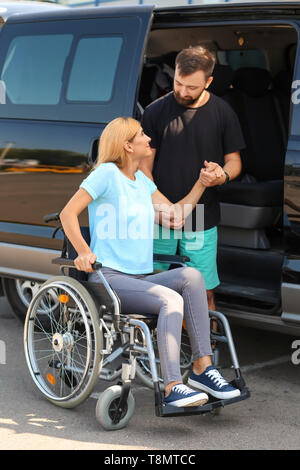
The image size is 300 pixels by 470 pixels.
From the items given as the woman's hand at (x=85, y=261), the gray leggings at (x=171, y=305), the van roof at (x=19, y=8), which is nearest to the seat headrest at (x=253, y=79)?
the van roof at (x=19, y=8)

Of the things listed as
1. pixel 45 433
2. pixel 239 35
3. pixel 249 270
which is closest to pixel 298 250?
pixel 249 270

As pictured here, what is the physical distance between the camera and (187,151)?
15.3 ft

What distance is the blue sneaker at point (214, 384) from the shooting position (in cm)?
405

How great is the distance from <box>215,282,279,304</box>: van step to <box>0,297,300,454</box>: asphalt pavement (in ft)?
1.67

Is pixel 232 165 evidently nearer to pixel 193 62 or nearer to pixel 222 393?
pixel 193 62

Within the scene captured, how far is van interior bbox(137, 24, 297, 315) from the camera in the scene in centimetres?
525

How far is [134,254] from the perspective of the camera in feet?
14.1

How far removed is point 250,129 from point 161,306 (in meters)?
2.47

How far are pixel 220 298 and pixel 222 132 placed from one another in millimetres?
924

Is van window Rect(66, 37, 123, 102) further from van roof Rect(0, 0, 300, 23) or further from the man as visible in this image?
the man

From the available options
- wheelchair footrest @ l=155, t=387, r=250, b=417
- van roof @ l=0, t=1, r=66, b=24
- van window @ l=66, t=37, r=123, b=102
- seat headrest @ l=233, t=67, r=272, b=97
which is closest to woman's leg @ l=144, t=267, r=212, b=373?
wheelchair footrest @ l=155, t=387, r=250, b=417

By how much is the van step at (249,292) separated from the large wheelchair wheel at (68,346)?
861 mm

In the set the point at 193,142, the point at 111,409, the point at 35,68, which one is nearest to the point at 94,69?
the point at 35,68

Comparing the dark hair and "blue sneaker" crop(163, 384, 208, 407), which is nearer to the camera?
"blue sneaker" crop(163, 384, 208, 407)
